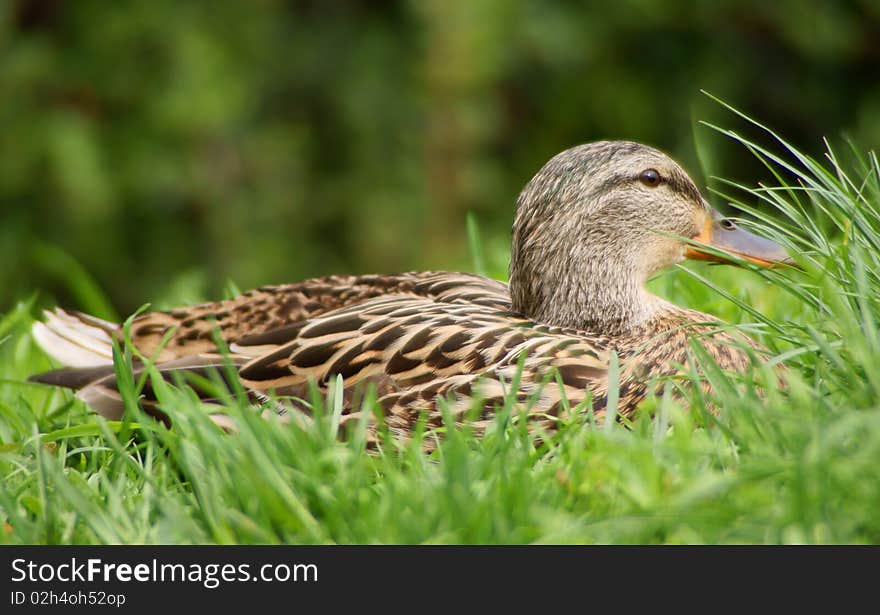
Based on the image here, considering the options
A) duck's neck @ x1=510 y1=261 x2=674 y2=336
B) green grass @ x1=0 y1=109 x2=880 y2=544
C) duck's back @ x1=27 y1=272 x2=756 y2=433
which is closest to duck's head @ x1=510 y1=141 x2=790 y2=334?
duck's neck @ x1=510 y1=261 x2=674 y2=336

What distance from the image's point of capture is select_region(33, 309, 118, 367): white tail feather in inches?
162

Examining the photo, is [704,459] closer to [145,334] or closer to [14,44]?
[145,334]

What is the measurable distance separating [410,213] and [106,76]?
209 centimetres

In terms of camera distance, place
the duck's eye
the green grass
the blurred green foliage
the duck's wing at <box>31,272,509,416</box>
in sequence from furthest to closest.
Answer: the blurred green foliage → the duck's wing at <box>31,272,509,416</box> → the duck's eye → the green grass

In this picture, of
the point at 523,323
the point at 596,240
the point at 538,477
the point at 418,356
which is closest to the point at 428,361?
the point at 418,356

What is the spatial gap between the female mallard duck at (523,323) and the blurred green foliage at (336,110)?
10.5 ft

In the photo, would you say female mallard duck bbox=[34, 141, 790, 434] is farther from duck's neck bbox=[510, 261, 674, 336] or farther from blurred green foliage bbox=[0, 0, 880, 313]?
blurred green foliage bbox=[0, 0, 880, 313]

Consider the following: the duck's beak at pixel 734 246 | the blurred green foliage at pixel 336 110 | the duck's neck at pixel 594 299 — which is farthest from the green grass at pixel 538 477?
the blurred green foliage at pixel 336 110

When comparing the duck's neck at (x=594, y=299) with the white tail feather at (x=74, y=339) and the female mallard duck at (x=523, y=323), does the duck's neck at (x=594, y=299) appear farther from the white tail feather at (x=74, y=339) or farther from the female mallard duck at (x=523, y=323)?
the white tail feather at (x=74, y=339)

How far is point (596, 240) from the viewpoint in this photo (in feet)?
12.5

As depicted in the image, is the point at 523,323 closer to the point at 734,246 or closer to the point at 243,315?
the point at 734,246

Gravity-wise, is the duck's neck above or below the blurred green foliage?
below

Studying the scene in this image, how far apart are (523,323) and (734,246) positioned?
727 mm

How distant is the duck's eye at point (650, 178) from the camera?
12.7 ft
